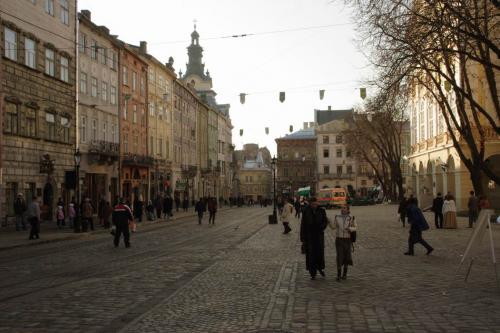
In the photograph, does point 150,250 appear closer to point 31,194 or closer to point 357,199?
point 31,194

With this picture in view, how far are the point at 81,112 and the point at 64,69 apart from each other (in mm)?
4706

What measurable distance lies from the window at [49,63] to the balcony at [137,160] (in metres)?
15.4

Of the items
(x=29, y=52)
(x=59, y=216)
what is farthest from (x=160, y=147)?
(x=59, y=216)

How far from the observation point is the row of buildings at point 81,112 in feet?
109

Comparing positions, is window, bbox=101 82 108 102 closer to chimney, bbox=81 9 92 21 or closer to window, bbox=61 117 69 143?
chimney, bbox=81 9 92 21

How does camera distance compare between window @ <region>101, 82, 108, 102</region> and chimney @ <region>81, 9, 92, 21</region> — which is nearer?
chimney @ <region>81, 9, 92, 21</region>

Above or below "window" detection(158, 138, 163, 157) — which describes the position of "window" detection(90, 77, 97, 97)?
above

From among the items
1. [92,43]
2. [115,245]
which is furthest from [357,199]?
[115,245]

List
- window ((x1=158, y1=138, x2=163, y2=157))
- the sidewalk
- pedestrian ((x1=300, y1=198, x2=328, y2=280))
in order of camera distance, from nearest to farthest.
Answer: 1. pedestrian ((x1=300, y1=198, x2=328, y2=280))
2. the sidewalk
3. window ((x1=158, y1=138, x2=163, y2=157))

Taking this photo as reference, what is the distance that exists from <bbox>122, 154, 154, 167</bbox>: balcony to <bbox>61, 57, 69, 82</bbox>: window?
13.1 metres

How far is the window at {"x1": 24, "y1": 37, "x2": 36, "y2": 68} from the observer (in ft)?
114

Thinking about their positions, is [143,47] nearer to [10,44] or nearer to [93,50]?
[93,50]

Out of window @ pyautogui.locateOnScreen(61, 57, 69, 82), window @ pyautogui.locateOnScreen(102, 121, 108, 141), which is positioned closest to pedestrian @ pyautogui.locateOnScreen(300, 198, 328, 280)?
window @ pyautogui.locateOnScreen(61, 57, 69, 82)

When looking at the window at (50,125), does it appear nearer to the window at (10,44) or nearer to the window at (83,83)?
the window at (10,44)
